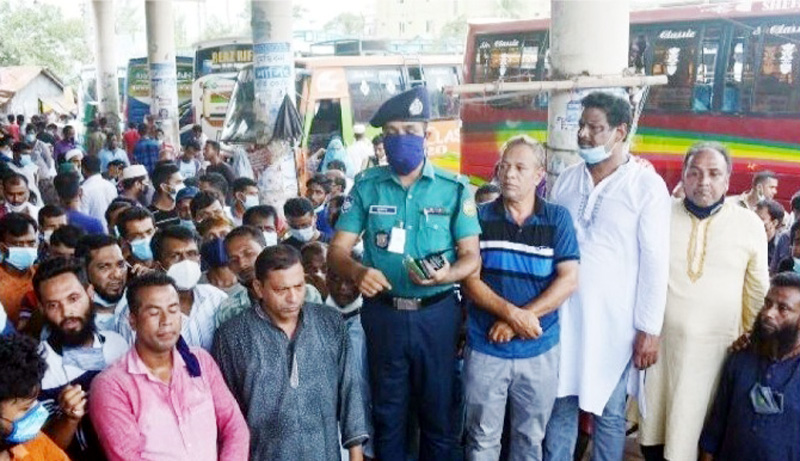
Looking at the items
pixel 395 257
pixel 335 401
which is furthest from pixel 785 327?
pixel 335 401

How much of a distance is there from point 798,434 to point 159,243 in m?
2.88

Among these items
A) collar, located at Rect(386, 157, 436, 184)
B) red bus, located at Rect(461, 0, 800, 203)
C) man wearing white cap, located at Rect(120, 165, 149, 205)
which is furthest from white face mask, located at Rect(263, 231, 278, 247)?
red bus, located at Rect(461, 0, 800, 203)

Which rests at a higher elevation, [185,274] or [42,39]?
[42,39]

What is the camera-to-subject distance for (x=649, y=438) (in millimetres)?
3533

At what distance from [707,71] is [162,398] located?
8061 mm

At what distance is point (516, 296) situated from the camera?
3.19 metres

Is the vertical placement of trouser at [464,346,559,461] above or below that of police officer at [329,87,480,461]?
below

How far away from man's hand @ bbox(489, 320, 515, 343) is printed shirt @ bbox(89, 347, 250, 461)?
3.30 feet

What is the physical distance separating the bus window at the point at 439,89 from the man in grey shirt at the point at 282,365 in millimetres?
11313

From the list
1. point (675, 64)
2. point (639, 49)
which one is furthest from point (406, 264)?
point (639, 49)

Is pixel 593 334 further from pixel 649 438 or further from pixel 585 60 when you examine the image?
pixel 585 60

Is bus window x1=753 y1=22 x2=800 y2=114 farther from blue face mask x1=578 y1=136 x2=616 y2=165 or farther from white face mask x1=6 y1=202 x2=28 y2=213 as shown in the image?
white face mask x1=6 y1=202 x2=28 y2=213

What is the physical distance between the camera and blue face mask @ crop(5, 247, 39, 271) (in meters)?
4.15

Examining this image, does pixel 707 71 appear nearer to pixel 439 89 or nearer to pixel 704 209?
pixel 439 89
